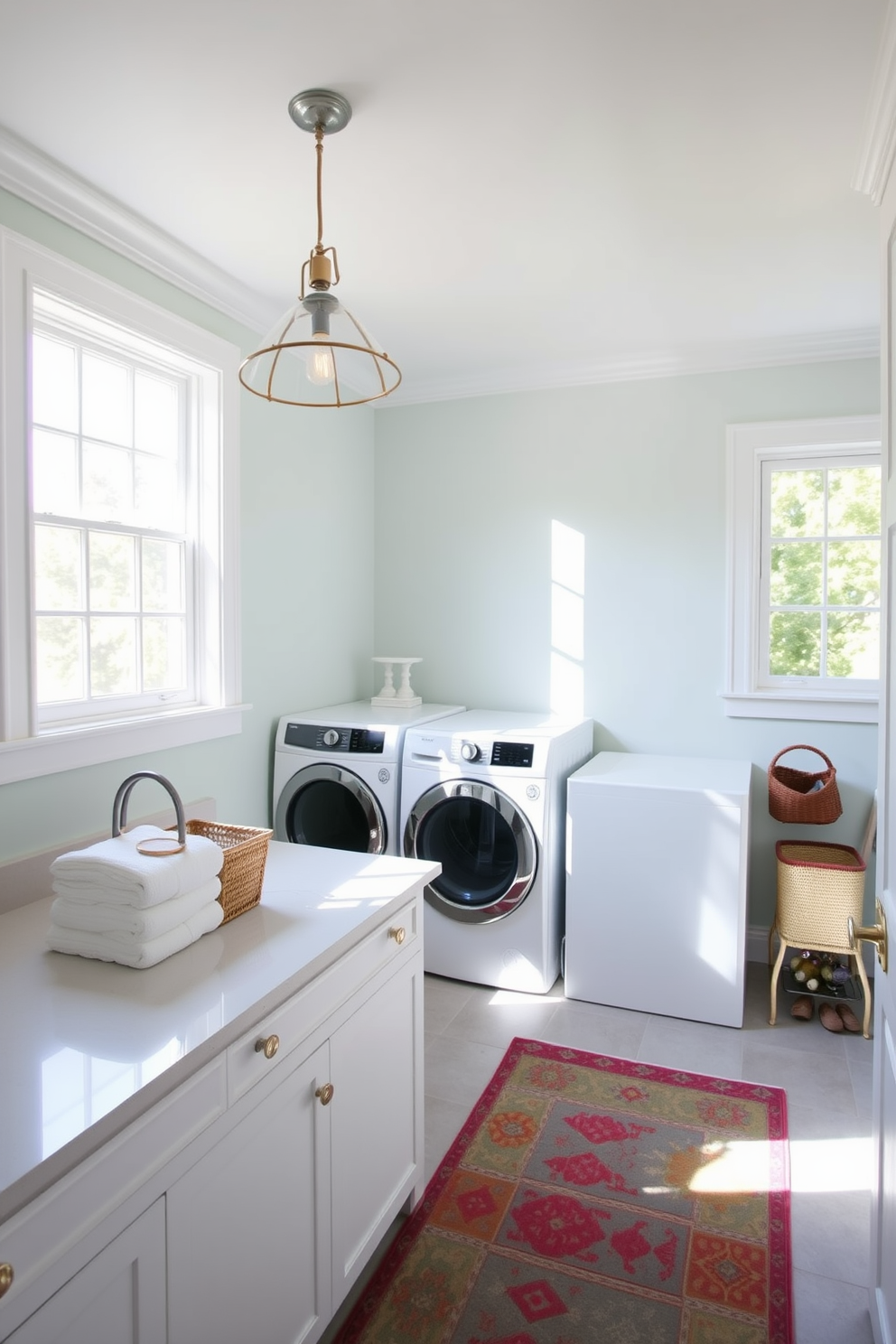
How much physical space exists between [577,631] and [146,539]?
5.97 feet

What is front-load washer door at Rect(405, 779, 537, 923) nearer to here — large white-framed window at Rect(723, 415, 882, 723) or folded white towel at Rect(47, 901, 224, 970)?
large white-framed window at Rect(723, 415, 882, 723)

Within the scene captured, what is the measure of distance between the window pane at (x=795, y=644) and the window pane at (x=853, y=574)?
104 mm

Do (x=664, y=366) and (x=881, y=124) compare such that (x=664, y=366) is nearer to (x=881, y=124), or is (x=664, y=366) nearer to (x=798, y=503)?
(x=798, y=503)

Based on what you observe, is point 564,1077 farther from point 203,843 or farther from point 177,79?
point 177,79

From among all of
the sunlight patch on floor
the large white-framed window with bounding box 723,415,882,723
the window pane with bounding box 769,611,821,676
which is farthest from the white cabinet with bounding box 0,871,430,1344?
the window pane with bounding box 769,611,821,676

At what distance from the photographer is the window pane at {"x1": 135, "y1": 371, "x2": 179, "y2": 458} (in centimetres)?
250

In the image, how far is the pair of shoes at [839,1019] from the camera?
2764mm

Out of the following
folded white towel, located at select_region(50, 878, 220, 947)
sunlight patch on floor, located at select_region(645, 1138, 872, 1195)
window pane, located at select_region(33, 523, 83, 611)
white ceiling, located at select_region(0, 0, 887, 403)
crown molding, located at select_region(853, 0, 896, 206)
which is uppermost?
white ceiling, located at select_region(0, 0, 887, 403)

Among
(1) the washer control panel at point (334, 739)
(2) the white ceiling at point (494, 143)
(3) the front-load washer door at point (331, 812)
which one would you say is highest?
(2) the white ceiling at point (494, 143)

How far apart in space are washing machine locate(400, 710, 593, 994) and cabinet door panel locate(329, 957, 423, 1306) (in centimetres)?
112

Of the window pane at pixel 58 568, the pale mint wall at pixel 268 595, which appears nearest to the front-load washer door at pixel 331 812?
the pale mint wall at pixel 268 595

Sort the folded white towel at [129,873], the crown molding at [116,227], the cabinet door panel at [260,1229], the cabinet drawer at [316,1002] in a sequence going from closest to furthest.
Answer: the cabinet door panel at [260,1229] → the cabinet drawer at [316,1002] → the folded white towel at [129,873] → the crown molding at [116,227]

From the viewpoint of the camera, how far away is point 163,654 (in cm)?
262

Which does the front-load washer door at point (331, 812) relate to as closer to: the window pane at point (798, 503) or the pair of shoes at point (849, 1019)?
the pair of shoes at point (849, 1019)
